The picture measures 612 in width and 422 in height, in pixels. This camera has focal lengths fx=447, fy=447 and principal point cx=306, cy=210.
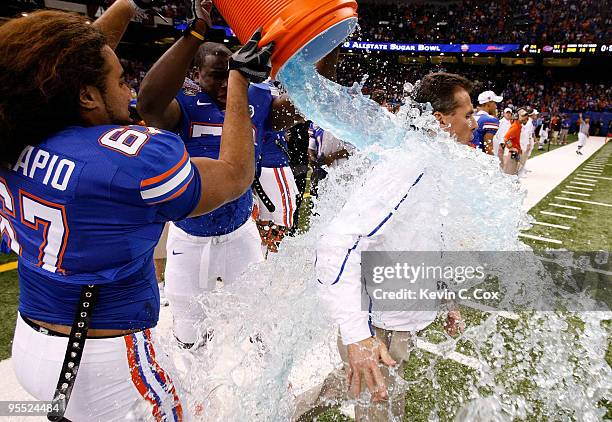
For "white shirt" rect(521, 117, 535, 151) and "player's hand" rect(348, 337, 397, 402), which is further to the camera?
"white shirt" rect(521, 117, 535, 151)

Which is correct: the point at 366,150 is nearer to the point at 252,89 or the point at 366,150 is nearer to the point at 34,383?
the point at 252,89

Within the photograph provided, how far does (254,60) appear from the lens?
52.0 inches

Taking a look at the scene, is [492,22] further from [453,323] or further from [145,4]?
[145,4]

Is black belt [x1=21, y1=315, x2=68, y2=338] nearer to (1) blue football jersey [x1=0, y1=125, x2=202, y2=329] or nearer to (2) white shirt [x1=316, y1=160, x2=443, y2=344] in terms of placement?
(1) blue football jersey [x1=0, y1=125, x2=202, y2=329]

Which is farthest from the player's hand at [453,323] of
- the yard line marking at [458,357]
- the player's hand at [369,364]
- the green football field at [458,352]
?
the player's hand at [369,364]

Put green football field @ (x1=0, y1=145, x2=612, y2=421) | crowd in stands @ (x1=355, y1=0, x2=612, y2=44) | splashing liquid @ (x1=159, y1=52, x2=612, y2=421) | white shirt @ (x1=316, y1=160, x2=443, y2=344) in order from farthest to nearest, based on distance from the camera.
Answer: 1. crowd in stands @ (x1=355, y1=0, x2=612, y2=44)
2. green football field @ (x1=0, y1=145, x2=612, y2=421)
3. splashing liquid @ (x1=159, y1=52, x2=612, y2=421)
4. white shirt @ (x1=316, y1=160, x2=443, y2=344)

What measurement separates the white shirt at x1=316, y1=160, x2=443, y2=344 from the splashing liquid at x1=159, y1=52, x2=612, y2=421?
0.5 inches

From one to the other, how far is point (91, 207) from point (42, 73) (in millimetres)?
339

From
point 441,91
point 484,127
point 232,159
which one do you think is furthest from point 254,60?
point 484,127

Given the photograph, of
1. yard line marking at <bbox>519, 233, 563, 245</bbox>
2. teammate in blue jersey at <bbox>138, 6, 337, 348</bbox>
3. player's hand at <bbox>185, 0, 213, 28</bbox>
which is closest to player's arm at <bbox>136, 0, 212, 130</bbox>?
player's hand at <bbox>185, 0, 213, 28</bbox>

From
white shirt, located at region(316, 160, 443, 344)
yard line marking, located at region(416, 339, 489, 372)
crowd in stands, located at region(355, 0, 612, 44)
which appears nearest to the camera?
white shirt, located at region(316, 160, 443, 344)

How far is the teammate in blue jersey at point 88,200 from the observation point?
43.3 inches

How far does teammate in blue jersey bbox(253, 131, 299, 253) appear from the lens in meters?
4.30

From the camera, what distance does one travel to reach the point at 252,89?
104 inches
